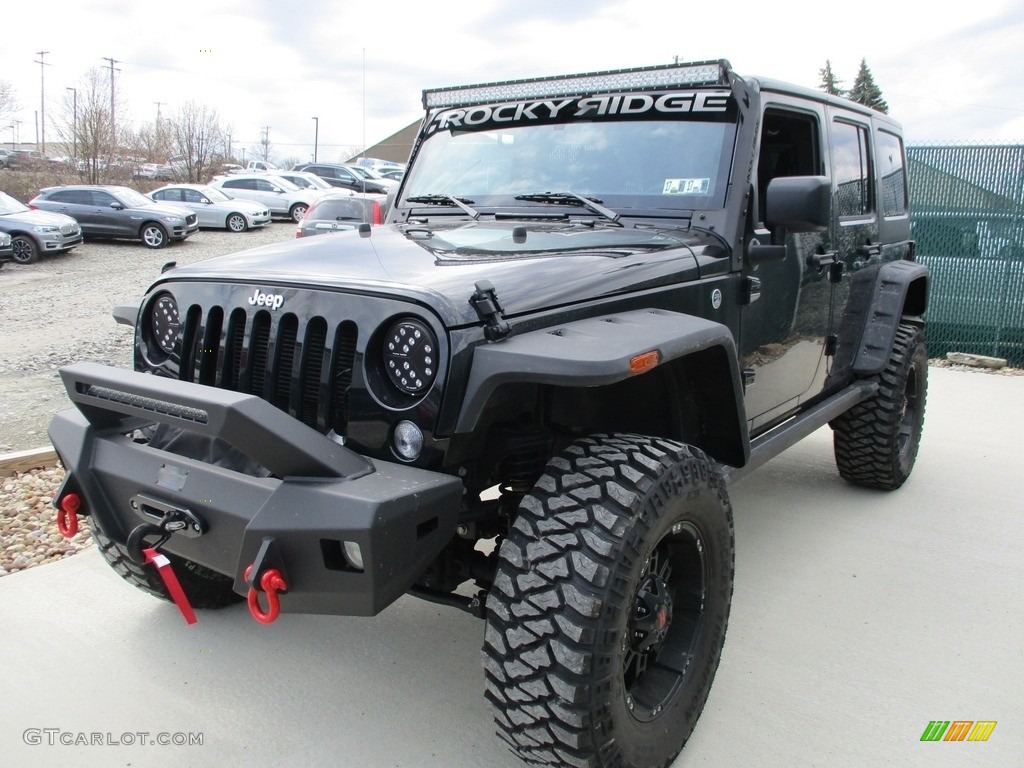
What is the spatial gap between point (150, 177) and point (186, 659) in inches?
1536

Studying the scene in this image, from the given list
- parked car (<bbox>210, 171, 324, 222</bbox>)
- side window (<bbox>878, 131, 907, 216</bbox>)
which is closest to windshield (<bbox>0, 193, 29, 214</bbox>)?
parked car (<bbox>210, 171, 324, 222</bbox>)

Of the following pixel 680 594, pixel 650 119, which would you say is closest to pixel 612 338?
pixel 680 594

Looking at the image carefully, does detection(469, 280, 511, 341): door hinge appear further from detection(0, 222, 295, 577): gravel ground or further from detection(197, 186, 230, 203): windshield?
detection(197, 186, 230, 203): windshield

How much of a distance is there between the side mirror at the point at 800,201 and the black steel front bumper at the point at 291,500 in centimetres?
162

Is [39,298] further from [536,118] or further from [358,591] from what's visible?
[358,591]

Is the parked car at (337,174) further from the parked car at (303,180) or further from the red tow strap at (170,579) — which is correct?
the red tow strap at (170,579)

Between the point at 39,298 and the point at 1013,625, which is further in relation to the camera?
the point at 39,298

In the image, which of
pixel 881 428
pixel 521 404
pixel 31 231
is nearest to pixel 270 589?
pixel 521 404

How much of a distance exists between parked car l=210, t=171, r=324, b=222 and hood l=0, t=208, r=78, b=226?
857 centimetres

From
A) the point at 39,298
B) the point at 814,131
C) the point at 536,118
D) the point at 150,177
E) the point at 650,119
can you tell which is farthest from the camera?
the point at 150,177

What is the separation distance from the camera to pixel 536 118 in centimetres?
343

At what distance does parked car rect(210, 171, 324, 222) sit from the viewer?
25141 millimetres

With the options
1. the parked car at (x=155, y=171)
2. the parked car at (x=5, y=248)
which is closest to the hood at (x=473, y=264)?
the parked car at (x=5, y=248)

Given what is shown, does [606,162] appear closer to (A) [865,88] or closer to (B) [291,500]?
(B) [291,500]
